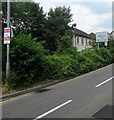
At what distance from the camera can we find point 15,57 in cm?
→ 1034

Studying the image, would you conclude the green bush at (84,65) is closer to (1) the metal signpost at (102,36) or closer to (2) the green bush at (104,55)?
(2) the green bush at (104,55)

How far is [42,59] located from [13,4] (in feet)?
70.8

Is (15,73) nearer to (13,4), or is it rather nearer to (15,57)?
(15,57)

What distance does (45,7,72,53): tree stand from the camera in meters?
31.9

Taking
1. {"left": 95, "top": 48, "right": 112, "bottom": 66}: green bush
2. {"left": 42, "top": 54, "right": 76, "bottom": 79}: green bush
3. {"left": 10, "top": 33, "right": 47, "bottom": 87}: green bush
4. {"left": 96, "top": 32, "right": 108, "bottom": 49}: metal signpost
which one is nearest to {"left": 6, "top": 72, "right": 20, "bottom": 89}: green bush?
{"left": 10, "top": 33, "right": 47, "bottom": 87}: green bush

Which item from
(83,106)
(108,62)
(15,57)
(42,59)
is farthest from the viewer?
(108,62)

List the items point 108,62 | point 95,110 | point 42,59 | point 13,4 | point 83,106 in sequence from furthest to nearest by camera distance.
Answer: point 13,4 → point 108,62 → point 42,59 → point 83,106 → point 95,110

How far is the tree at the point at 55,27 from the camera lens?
3185 cm

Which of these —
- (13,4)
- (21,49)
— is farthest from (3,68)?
(13,4)

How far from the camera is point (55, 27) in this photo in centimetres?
3362

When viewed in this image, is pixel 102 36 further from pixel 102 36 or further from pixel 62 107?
pixel 62 107

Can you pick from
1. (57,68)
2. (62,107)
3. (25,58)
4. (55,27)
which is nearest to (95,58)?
(57,68)

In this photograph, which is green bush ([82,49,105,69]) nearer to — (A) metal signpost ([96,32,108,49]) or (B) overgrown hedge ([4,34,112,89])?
(A) metal signpost ([96,32,108,49])

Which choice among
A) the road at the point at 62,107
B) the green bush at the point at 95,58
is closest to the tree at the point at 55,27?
the green bush at the point at 95,58
